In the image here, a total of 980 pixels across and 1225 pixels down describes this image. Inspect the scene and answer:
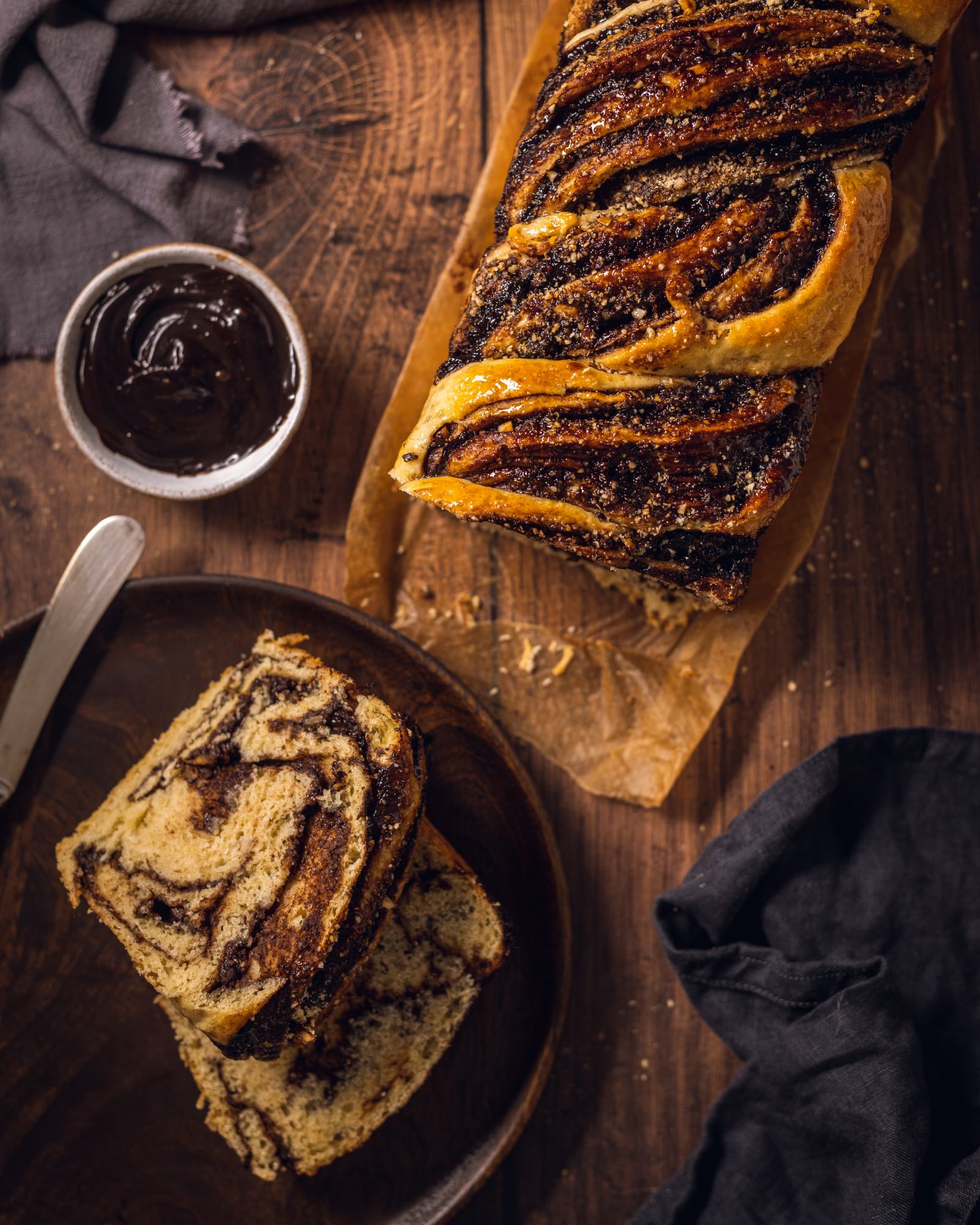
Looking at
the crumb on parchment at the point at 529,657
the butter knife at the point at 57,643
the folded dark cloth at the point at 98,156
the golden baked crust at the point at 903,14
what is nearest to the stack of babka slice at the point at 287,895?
the butter knife at the point at 57,643

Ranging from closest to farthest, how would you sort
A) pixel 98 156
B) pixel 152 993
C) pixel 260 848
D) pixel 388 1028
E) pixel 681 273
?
pixel 681 273 < pixel 260 848 < pixel 388 1028 < pixel 152 993 < pixel 98 156

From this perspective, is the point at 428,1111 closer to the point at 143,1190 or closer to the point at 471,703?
the point at 143,1190

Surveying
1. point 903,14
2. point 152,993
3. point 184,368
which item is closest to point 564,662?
point 184,368

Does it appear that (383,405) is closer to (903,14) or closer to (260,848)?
(260,848)

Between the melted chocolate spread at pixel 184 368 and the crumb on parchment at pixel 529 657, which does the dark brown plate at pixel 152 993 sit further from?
the melted chocolate spread at pixel 184 368

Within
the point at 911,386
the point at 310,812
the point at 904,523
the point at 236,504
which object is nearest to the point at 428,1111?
the point at 310,812

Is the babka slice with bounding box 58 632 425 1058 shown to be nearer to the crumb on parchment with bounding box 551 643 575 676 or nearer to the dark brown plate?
the dark brown plate

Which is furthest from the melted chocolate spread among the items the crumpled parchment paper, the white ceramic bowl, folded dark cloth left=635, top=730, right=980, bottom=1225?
folded dark cloth left=635, top=730, right=980, bottom=1225
